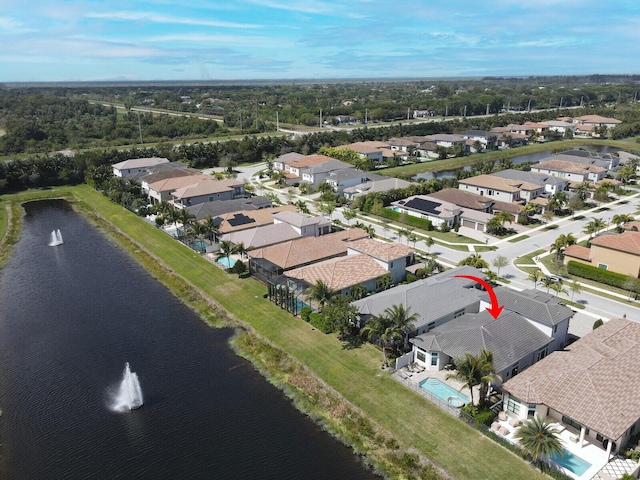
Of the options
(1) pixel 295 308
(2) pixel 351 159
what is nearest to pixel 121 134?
(2) pixel 351 159

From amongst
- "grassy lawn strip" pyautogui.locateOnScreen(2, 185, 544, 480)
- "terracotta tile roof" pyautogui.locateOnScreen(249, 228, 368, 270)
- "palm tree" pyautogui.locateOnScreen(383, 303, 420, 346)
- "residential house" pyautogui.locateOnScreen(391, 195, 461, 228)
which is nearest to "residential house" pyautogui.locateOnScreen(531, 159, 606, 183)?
"residential house" pyautogui.locateOnScreen(391, 195, 461, 228)

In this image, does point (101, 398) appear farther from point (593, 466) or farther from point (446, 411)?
point (593, 466)

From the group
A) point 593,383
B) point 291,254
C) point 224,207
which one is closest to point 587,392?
point 593,383

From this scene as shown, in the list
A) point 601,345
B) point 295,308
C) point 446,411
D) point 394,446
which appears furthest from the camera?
point 295,308

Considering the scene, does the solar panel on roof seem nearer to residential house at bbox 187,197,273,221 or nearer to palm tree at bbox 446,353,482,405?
residential house at bbox 187,197,273,221

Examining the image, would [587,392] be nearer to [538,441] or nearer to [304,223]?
[538,441]

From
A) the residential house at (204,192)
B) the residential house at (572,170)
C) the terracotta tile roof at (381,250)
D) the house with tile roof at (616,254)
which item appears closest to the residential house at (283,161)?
the residential house at (204,192)
